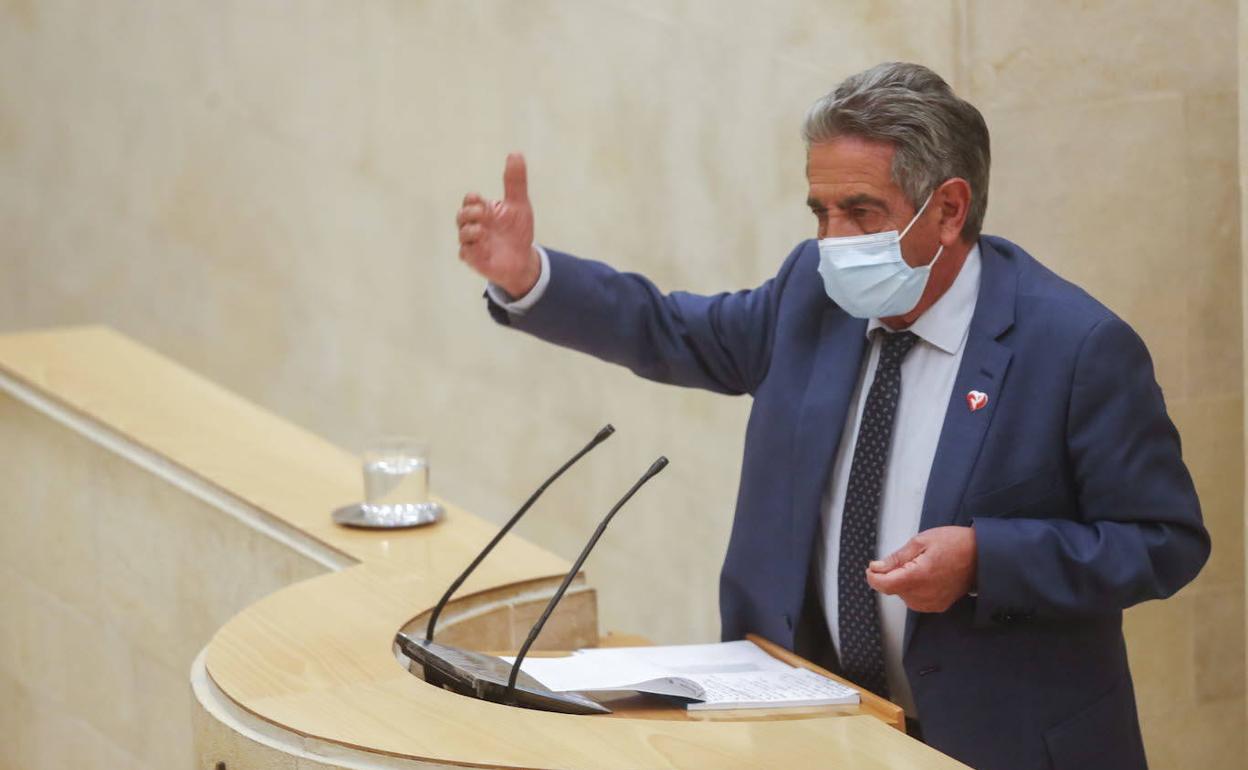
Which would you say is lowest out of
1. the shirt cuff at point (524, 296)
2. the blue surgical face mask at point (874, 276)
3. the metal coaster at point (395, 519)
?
the metal coaster at point (395, 519)

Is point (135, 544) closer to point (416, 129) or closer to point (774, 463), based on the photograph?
point (774, 463)

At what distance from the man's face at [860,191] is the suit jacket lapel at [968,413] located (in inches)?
6.0

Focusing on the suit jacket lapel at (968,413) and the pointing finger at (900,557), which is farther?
the suit jacket lapel at (968,413)

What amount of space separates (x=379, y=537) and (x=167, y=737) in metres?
1.23

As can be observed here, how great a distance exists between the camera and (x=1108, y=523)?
2541 millimetres

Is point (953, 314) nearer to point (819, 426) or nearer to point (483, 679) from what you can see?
point (819, 426)

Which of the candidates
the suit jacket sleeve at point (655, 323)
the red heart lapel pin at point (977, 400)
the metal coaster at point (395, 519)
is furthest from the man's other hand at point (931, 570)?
the metal coaster at point (395, 519)

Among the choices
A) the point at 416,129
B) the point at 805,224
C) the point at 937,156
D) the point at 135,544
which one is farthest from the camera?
the point at 416,129

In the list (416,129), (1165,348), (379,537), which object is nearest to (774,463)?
(379,537)

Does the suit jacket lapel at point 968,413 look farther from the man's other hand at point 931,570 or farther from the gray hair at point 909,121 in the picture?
the gray hair at point 909,121

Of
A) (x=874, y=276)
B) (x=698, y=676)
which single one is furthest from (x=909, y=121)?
(x=698, y=676)

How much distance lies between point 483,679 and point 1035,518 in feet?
3.01

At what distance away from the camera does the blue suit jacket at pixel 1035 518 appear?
2508 mm

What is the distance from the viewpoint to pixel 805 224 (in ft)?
16.2
